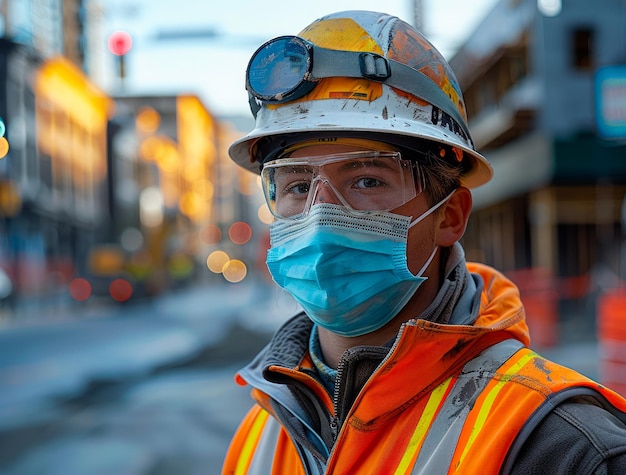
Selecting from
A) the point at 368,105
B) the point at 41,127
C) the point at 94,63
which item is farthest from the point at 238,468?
the point at 94,63

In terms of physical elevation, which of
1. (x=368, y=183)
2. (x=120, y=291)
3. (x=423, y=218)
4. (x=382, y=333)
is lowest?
(x=120, y=291)

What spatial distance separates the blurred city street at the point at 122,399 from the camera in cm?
696

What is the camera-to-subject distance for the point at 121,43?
41.7ft

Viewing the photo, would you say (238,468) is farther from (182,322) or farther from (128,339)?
(182,322)

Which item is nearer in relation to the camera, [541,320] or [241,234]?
[541,320]

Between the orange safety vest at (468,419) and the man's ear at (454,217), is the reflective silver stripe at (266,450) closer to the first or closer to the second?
the orange safety vest at (468,419)

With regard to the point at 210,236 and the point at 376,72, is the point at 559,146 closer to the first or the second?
the point at 376,72

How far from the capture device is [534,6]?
19703 mm

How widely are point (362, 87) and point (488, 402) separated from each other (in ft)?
3.08

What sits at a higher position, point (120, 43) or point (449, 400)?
point (120, 43)

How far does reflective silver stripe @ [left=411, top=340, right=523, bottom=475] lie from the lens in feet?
5.27

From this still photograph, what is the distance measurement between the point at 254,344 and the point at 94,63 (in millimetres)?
40165

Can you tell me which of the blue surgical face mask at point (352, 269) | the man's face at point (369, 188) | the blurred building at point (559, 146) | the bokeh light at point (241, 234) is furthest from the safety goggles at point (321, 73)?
the bokeh light at point (241, 234)

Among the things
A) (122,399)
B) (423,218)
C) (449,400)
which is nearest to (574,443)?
(449,400)
